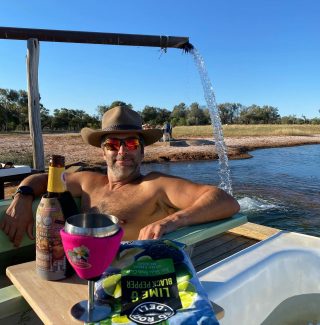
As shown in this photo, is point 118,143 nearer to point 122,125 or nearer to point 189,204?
point 122,125

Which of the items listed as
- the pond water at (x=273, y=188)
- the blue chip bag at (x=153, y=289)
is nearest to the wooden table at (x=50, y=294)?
the blue chip bag at (x=153, y=289)

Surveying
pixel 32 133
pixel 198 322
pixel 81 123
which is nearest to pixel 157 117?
pixel 81 123

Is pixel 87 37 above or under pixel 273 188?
above

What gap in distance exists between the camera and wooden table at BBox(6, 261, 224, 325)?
1098mm

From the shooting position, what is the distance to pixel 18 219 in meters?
2.21

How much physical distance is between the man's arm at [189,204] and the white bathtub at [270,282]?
251mm

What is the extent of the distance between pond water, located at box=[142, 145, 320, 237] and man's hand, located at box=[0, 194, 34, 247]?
187 inches

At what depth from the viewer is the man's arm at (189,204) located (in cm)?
179

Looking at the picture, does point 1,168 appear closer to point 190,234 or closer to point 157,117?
point 190,234

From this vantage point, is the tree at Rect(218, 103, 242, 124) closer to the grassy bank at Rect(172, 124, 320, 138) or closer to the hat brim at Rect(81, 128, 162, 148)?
the grassy bank at Rect(172, 124, 320, 138)

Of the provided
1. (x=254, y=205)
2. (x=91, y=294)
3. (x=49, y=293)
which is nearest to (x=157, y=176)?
(x=49, y=293)

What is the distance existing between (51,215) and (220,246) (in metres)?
2.70

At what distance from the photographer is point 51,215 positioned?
4.35 feet

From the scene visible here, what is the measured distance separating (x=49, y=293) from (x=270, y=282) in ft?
3.98
